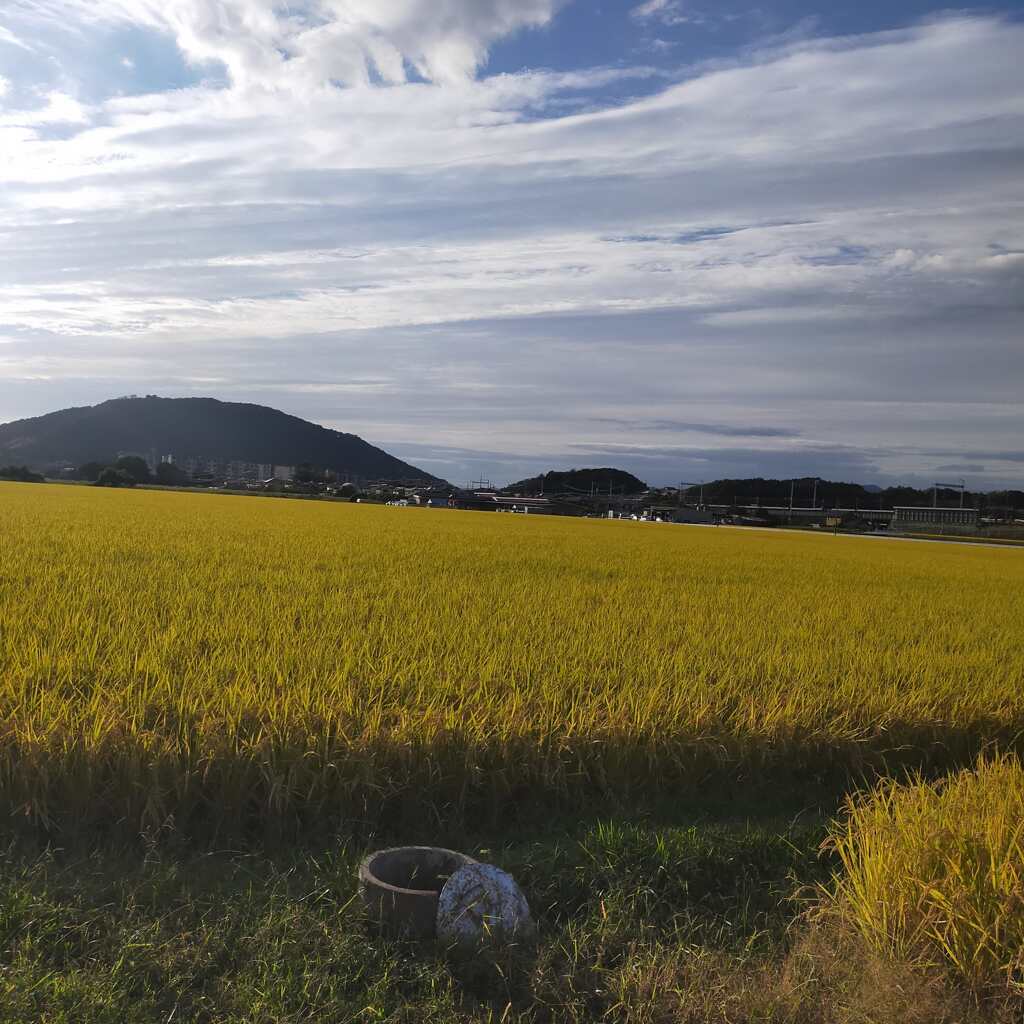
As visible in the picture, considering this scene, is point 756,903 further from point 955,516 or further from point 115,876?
point 955,516

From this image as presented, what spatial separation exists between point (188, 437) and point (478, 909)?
182623mm

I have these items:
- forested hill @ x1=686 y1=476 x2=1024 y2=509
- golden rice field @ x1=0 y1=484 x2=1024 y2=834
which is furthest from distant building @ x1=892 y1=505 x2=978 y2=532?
golden rice field @ x1=0 y1=484 x2=1024 y2=834

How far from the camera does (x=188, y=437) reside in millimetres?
173250

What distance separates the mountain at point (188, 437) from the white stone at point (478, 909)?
6246 inches

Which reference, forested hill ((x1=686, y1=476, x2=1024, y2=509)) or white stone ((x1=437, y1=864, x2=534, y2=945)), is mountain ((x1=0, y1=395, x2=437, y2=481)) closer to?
forested hill ((x1=686, y1=476, x2=1024, y2=509))

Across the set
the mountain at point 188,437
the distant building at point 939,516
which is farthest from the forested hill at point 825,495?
the mountain at point 188,437

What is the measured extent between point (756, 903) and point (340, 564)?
8757mm

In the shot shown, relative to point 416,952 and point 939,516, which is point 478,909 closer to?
point 416,952

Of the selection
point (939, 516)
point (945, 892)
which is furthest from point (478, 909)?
point (939, 516)

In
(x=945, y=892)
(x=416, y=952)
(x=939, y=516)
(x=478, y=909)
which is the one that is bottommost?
(x=416, y=952)

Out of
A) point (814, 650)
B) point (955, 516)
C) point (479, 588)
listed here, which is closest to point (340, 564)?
point (479, 588)

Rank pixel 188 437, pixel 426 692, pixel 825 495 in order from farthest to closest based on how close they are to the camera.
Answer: pixel 188 437 < pixel 825 495 < pixel 426 692

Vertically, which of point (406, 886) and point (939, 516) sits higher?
point (939, 516)

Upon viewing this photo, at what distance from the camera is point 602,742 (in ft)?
13.3
